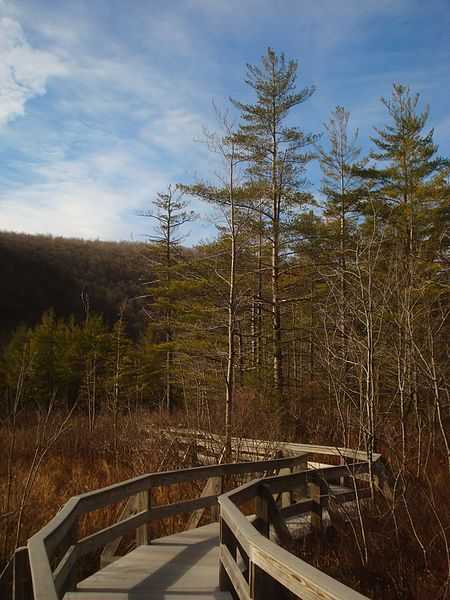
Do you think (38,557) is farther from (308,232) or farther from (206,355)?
(308,232)

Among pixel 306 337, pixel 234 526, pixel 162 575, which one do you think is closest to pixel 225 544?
pixel 234 526

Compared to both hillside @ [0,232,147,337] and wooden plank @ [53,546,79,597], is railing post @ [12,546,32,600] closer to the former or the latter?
wooden plank @ [53,546,79,597]

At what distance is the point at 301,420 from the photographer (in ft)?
52.3

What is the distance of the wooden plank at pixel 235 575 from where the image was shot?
3.88 m

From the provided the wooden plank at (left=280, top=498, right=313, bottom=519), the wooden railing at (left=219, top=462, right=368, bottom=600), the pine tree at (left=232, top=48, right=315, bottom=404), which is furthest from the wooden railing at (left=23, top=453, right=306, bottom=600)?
the pine tree at (left=232, top=48, right=315, bottom=404)

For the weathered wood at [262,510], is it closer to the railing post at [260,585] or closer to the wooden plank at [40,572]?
the railing post at [260,585]

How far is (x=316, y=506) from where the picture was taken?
24.7 ft

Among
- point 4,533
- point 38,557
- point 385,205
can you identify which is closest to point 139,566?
point 4,533

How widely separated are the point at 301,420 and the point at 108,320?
53979 mm

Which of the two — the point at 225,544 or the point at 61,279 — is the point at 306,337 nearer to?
the point at 225,544

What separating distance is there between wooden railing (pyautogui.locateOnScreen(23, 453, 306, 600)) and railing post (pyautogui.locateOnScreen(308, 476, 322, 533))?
30.8 inches

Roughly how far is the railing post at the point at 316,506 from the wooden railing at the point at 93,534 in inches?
30.8

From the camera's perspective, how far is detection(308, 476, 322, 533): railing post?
24.6 ft

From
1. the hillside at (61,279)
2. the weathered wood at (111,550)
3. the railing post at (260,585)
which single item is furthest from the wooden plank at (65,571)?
the hillside at (61,279)
